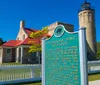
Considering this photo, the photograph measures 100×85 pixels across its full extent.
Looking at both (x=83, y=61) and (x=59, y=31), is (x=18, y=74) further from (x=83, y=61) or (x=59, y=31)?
(x=83, y=61)

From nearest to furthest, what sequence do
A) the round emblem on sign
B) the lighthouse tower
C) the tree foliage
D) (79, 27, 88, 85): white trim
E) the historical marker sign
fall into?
1. (79, 27, 88, 85): white trim
2. the historical marker sign
3. the round emblem on sign
4. the tree foliage
5. the lighthouse tower

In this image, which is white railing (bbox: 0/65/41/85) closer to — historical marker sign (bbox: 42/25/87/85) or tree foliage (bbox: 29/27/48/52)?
historical marker sign (bbox: 42/25/87/85)

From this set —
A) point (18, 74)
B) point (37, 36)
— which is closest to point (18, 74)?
point (18, 74)

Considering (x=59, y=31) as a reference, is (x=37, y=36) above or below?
above

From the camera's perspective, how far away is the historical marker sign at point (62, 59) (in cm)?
521

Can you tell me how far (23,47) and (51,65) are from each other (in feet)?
80.3

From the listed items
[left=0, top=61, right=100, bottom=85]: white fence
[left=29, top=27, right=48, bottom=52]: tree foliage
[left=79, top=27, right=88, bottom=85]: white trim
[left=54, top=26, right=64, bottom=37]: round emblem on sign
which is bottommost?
[left=0, top=61, right=100, bottom=85]: white fence

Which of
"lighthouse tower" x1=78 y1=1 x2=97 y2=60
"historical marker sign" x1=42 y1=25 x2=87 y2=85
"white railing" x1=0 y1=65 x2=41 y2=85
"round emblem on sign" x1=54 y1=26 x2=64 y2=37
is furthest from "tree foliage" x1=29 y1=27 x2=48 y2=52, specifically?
"round emblem on sign" x1=54 y1=26 x2=64 y2=37

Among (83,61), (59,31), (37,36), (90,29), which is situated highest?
(90,29)

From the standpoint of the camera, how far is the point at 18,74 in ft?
38.8

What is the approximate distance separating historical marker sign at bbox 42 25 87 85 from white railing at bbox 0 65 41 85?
211 inches

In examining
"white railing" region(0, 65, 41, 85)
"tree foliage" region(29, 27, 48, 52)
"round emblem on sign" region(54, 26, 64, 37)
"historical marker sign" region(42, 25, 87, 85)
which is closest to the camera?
"historical marker sign" region(42, 25, 87, 85)

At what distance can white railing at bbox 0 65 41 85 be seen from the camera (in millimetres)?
11279

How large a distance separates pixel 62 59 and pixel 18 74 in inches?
266
